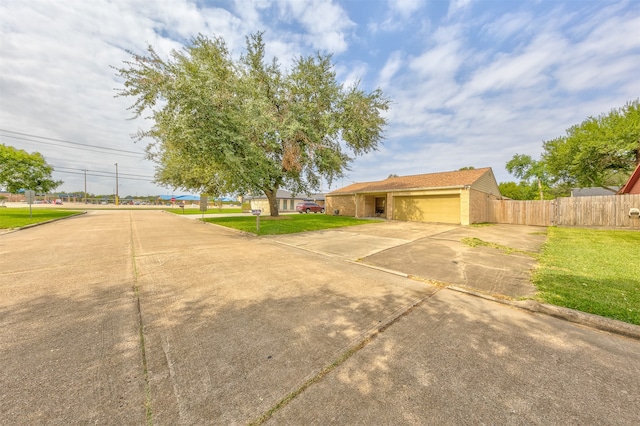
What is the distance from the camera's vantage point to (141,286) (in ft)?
13.6

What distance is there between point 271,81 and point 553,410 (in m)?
15.9

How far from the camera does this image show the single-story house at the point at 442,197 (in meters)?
15.7

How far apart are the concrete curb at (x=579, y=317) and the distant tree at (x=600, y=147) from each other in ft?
75.2

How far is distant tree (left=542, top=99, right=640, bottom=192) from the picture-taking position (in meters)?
17.0

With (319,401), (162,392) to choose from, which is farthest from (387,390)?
(162,392)

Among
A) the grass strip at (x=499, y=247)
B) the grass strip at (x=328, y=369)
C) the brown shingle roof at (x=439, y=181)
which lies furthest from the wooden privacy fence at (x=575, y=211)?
the grass strip at (x=328, y=369)

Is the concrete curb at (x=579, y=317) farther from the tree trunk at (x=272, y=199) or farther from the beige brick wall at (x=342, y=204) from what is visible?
the beige brick wall at (x=342, y=204)

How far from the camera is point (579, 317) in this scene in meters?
3.10

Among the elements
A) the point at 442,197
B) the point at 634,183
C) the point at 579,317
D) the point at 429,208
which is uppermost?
the point at 634,183

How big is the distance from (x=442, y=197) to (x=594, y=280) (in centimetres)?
1355

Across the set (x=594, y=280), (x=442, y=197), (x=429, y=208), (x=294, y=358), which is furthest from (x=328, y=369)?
(x=429, y=208)

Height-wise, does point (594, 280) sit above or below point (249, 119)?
below

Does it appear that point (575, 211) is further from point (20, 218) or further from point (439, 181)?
point (20, 218)

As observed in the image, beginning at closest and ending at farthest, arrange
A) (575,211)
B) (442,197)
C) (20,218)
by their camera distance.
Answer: (575,211)
(20,218)
(442,197)
